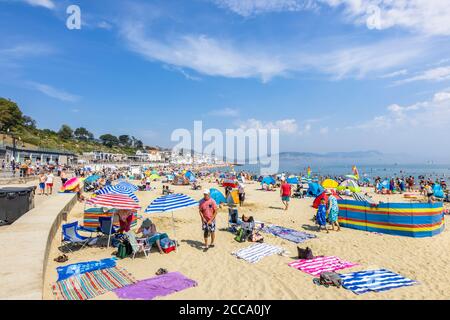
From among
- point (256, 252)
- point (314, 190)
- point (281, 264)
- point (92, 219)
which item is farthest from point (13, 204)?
point (314, 190)

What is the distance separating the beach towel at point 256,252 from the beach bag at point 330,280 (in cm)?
166

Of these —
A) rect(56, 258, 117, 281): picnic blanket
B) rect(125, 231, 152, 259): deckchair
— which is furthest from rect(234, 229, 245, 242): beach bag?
rect(56, 258, 117, 281): picnic blanket

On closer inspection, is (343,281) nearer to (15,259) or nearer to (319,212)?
(319,212)

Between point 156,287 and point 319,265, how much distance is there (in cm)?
351

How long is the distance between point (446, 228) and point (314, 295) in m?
8.37

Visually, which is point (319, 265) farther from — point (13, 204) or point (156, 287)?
point (13, 204)

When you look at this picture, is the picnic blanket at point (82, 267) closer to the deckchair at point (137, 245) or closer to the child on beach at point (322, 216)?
the deckchair at point (137, 245)

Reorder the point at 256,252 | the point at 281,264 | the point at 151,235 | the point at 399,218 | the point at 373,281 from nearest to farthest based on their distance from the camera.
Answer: the point at 373,281 → the point at 281,264 → the point at 256,252 → the point at 151,235 → the point at 399,218

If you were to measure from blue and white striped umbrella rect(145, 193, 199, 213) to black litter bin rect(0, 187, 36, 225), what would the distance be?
4.61 meters

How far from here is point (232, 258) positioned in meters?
6.71

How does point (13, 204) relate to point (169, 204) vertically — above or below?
below

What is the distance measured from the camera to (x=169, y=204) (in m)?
7.11

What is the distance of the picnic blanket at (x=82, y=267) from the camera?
5.35 m
